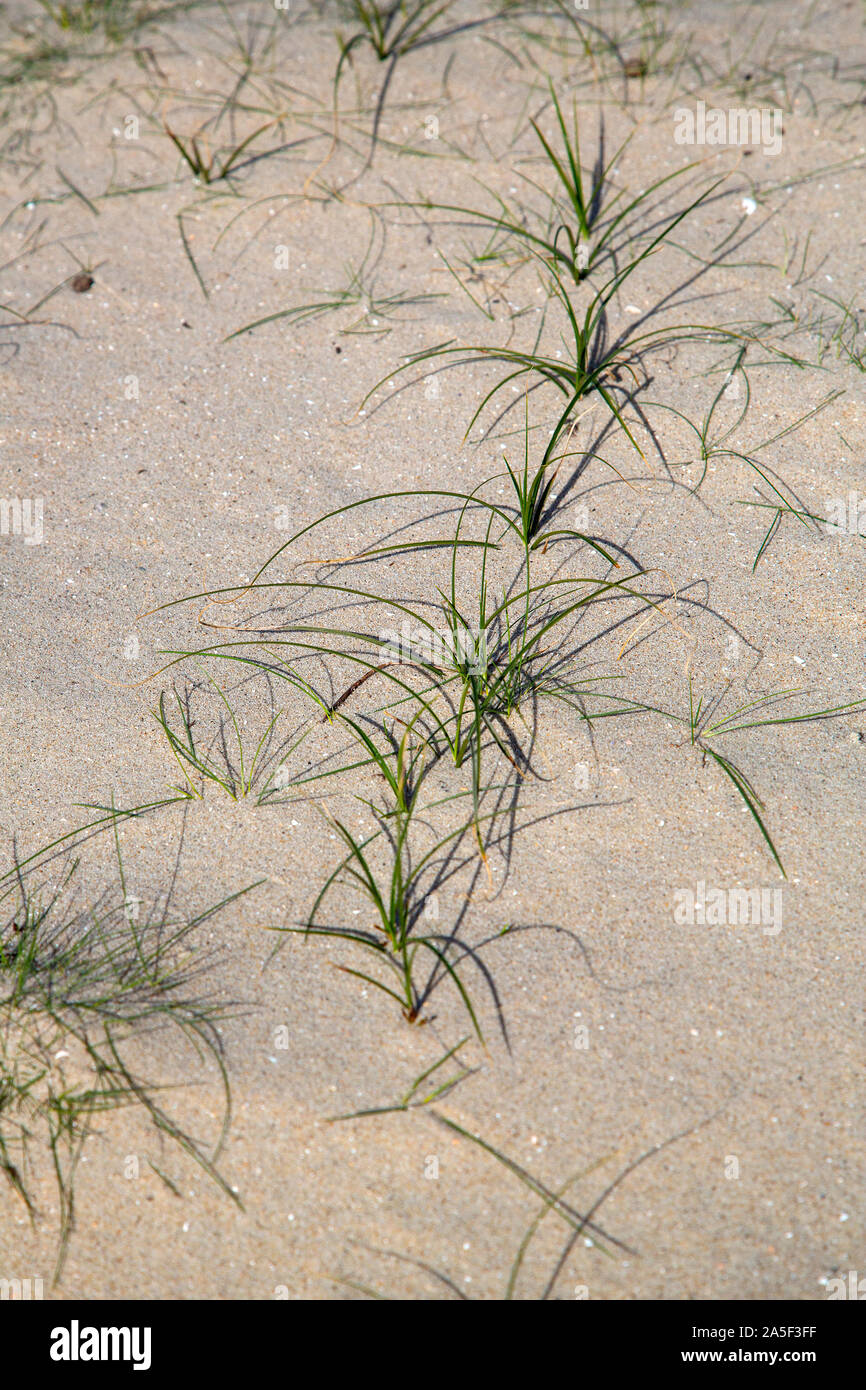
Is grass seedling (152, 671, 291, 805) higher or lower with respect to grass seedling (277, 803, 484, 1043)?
higher

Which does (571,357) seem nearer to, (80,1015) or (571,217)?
(571,217)

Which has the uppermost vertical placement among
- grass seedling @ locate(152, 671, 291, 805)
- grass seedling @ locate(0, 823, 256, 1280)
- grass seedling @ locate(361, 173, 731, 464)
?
grass seedling @ locate(361, 173, 731, 464)

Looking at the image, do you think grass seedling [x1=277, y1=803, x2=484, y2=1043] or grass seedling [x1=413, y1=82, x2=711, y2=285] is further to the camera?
grass seedling [x1=413, y1=82, x2=711, y2=285]

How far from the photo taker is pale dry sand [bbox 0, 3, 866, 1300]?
1645 millimetres

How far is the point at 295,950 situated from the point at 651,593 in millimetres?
1104

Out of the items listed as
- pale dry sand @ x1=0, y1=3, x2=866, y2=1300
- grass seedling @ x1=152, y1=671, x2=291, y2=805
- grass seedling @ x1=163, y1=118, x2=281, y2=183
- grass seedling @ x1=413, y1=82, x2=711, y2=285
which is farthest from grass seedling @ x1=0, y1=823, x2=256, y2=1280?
grass seedling @ x1=163, y1=118, x2=281, y2=183

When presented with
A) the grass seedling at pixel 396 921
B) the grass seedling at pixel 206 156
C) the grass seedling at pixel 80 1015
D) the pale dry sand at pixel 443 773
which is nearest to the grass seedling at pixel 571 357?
the pale dry sand at pixel 443 773

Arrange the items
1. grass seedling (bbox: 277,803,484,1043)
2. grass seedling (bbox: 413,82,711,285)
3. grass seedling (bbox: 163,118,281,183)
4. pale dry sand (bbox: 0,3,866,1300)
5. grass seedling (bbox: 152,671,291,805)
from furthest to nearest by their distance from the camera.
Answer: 1. grass seedling (bbox: 163,118,281,183)
2. grass seedling (bbox: 413,82,711,285)
3. grass seedling (bbox: 152,671,291,805)
4. grass seedling (bbox: 277,803,484,1043)
5. pale dry sand (bbox: 0,3,866,1300)

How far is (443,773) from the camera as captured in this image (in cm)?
201

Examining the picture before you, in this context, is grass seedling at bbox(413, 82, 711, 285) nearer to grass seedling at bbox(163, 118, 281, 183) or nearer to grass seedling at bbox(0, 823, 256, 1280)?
grass seedling at bbox(163, 118, 281, 183)

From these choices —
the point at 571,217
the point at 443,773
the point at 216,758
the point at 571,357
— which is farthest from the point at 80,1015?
the point at 571,217

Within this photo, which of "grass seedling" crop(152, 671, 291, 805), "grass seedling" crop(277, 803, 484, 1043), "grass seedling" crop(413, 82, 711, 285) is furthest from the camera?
"grass seedling" crop(413, 82, 711, 285)

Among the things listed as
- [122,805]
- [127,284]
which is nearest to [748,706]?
[122,805]

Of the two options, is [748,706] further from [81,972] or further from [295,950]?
[81,972]
